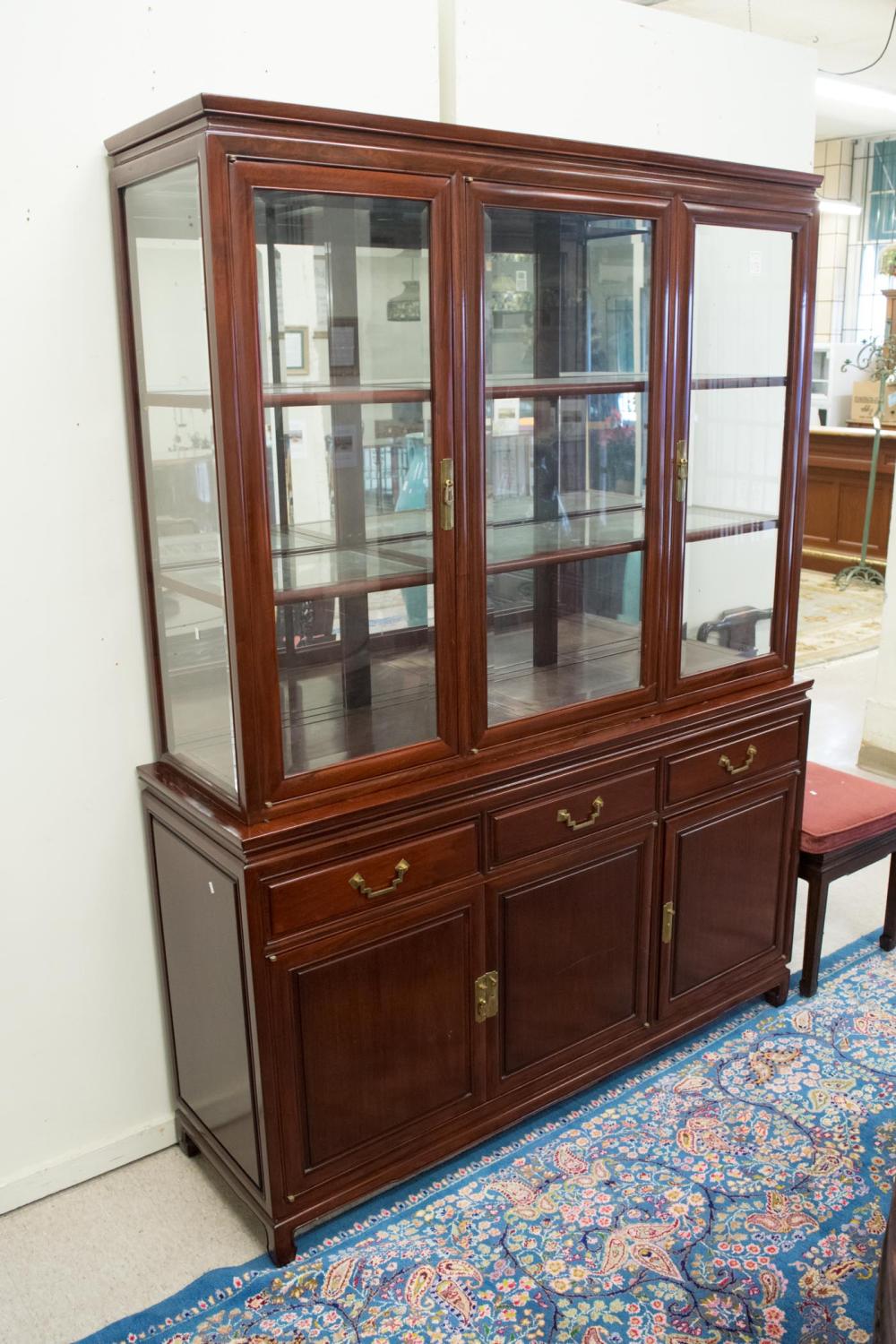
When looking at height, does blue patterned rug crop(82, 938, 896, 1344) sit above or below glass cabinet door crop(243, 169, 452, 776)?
below

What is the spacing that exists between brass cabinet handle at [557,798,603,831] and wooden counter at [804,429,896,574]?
6.49 meters

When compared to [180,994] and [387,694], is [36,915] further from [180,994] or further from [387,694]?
[387,694]

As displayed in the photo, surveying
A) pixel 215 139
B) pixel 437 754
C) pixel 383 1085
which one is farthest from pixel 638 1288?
pixel 215 139

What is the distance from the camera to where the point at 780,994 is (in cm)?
318

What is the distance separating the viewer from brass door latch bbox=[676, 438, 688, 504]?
8.68ft

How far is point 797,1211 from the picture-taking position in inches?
94.7

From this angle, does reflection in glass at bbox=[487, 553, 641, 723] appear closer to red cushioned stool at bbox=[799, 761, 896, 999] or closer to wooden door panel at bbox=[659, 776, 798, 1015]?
wooden door panel at bbox=[659, 776, 798, 1015]

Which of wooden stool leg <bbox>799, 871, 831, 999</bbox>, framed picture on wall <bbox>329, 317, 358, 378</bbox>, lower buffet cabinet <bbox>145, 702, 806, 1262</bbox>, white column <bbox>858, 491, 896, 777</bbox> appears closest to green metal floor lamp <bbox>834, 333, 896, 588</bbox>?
white column <bbox>858, 491, 896, 777</bbox>

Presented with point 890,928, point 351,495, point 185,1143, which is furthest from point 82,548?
point 890,928

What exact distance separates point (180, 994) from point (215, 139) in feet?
5.53

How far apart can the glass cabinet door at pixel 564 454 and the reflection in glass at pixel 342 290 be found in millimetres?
176

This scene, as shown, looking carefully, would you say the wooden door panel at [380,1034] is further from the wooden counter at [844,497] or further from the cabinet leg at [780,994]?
the wooden counter at [844,497]

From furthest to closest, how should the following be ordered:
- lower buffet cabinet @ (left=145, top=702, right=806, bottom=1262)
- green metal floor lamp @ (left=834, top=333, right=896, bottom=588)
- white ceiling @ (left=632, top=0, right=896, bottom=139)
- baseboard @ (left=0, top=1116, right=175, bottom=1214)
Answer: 1. green metal floor lamp @ (left=834, top=333, right=896, bottom=588)
2. white ceiling @ (left=632, top=0, right=896, bottom=139)
3. baseboard @ (left=0, top=1116, right=175, bottom=1214)
4. lower buffet cabinet @ (left=145, top=702, right=806, bottom=1262)

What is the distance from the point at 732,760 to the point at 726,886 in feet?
1.11
